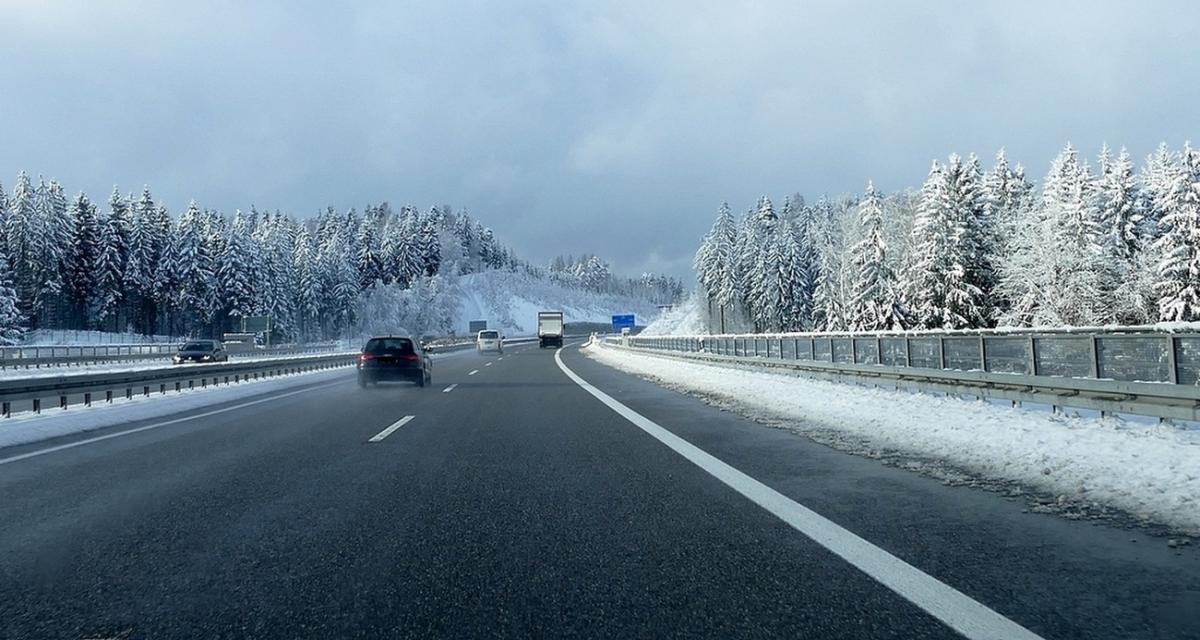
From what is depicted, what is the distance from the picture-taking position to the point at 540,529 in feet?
17.3

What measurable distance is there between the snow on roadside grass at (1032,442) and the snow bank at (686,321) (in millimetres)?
79684

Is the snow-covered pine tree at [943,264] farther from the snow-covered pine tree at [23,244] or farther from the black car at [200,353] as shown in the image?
the snow-covered pine tree at [23,244]

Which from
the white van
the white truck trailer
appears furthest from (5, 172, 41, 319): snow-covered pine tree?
the white truck trailer

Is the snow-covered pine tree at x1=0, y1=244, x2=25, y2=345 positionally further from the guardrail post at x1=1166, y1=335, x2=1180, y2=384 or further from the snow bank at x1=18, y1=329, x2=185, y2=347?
the guardrail post at x1=1166, y1=335, x2=1180, y2=384

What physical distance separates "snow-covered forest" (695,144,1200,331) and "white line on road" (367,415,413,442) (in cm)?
4146

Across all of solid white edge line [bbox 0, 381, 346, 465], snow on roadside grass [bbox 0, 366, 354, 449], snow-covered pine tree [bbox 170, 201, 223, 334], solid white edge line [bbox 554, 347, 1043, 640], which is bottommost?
solid white edge line [bbox 554, 347, 1043, 640]

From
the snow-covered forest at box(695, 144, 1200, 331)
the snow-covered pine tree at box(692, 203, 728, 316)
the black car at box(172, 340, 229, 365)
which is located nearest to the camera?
the black car at box(172, 340, 229, 365)

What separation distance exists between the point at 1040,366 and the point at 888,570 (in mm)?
9661

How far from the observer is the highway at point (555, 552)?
355 cm

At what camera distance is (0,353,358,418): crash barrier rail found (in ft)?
45.3

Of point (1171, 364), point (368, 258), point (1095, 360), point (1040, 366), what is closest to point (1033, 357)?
point (1040, 366)

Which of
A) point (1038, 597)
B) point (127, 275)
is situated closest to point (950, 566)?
point (1038, 597)

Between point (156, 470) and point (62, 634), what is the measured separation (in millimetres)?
5037

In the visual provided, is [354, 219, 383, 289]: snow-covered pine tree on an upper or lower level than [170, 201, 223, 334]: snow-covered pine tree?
upper
